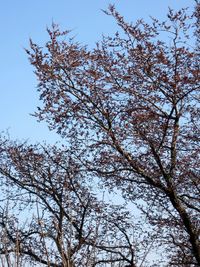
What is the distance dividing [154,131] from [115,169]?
1.34 m

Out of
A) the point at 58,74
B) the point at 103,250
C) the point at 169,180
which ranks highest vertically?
the point at 58,74

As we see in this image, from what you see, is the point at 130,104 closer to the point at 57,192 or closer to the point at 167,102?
the point at 167,102

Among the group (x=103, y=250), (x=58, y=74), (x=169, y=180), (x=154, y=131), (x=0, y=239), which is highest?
(x=58, y=74)

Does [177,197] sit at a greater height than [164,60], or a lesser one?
lesser

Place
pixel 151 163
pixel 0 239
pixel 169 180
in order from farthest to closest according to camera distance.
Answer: pixel 151 163 → pixel 169 180 → pixel 0 239

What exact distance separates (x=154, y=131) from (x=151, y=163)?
86cm

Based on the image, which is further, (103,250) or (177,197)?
(103,250)

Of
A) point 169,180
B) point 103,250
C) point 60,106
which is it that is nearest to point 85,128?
point 60,106

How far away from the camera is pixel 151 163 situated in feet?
32.8

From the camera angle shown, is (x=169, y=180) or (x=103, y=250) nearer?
(x=169, y=180)

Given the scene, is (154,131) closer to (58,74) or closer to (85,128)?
(85,128)

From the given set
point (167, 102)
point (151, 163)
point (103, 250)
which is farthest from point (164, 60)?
point (103, 250)

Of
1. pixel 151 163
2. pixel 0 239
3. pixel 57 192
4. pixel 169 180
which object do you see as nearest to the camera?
pixel 0 239

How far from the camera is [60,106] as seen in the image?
10.0m
